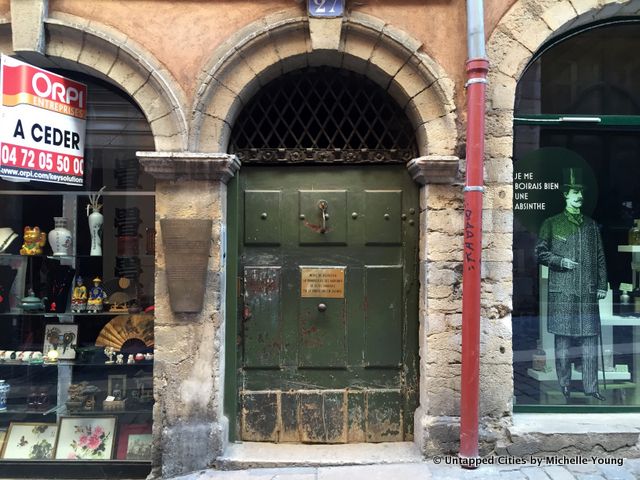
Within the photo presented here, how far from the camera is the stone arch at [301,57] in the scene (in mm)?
3828

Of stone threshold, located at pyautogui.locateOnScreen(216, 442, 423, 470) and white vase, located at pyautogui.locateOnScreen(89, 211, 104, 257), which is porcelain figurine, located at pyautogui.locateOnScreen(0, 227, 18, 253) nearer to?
white vase, located at pyautogui.locateOnScreen(89, 211, 104, 257)

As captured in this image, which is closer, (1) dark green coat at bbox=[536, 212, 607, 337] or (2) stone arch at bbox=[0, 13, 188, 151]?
(2) stone arch at bbox=[0, 13, 188, 151]

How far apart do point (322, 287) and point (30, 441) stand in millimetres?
2833

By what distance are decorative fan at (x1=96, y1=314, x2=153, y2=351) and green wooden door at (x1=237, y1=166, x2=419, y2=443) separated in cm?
82

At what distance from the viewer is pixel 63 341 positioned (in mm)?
4289

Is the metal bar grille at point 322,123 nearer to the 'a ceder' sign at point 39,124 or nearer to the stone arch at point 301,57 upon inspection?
the stone arch at point 301,57

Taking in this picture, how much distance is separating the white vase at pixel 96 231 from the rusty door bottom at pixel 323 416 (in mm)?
1781

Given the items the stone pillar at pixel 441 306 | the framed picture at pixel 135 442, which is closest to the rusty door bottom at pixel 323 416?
the stone pillar at pixel 441 306

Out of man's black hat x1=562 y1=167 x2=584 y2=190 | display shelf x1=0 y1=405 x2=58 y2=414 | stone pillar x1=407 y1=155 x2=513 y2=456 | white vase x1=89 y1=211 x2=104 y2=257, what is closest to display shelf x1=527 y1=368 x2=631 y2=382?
stone pillar x1=407 y1=155 x2=513 y2=456

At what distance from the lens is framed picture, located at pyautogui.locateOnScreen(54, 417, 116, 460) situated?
4.12 meters

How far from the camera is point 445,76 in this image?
12.7 feet

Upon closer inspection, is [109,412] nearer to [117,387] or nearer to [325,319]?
[117,387]

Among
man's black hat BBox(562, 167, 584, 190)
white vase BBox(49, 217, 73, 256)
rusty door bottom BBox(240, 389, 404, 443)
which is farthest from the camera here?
man's black hat BBox(562, 167, 584, 190)

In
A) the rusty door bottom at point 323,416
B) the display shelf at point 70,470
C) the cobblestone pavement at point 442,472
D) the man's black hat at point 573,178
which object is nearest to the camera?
the cobblestone pavement at point 442,472
